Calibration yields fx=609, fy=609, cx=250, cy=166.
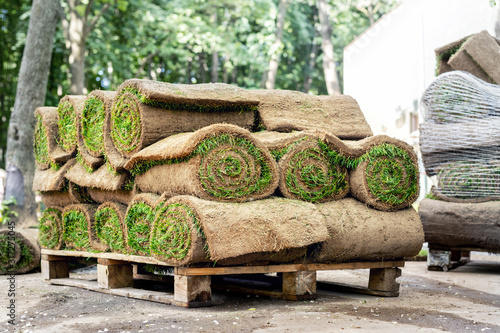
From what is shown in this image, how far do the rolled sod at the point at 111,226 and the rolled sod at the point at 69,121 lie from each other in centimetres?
91

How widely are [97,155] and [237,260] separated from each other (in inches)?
80.2

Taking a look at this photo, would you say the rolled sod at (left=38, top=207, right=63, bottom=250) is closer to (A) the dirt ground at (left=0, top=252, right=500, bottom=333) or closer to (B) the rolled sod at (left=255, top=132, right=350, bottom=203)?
(A) the dirt ground at (left=0, top=252, right=500, bottom=333)

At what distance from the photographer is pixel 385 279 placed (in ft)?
19.2

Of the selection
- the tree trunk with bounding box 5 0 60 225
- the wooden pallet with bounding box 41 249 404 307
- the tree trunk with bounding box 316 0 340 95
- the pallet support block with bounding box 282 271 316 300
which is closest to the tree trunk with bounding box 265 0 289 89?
the tree trunk with bounding box 316 0 340 95

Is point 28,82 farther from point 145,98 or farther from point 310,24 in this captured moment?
point 310,24

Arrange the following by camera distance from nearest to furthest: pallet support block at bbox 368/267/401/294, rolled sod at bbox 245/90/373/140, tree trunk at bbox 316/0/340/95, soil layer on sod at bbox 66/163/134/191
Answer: soil layer on sod at bbox 66/163/134/191 < pallet support block at bbox 368/267/401/294 < rolled sod at bbox 245/90/373/140 < tree trunk at bbox 316/0/340/95

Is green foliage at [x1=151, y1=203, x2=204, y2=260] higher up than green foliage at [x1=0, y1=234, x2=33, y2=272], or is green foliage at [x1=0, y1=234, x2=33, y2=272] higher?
green foliage at [x1=151, y1=203, x2=204, y2=260]

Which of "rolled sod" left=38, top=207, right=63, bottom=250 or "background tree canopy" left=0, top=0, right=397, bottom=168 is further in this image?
"background tree canopy" left=0, top=0, right=397, bottom=168

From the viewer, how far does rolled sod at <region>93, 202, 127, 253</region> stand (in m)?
5.77

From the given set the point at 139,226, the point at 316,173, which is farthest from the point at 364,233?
the point at 139,226

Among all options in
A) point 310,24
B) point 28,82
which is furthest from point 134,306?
point 310,24

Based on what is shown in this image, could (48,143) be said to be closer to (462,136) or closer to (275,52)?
(462,136)

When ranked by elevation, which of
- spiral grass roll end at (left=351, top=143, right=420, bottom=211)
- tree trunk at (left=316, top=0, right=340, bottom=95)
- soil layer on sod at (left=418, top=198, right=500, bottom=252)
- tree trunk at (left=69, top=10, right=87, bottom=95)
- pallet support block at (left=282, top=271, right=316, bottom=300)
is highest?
tree trunk at (left=316, top=0, right=340, bottom=95)

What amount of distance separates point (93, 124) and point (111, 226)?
1.06m
